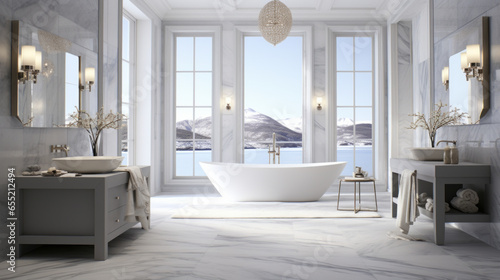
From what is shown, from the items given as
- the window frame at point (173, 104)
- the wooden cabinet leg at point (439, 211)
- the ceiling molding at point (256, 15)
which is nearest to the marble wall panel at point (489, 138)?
the wooden cabinet leg at point (439, 211)

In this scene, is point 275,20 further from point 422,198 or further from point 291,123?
point 291,123

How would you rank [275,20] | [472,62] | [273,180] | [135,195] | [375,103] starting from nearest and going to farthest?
[135,195]
[472,62]
[275,20]
[273,180]
[375,103]

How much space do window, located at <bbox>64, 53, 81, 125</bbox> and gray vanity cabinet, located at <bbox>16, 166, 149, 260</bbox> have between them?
3.08 ft

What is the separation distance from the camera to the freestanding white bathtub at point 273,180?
6031mm

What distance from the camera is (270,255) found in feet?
11.2

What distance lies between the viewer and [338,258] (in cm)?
333

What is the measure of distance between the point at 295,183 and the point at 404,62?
106 inches

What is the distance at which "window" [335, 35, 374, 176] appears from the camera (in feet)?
24.0

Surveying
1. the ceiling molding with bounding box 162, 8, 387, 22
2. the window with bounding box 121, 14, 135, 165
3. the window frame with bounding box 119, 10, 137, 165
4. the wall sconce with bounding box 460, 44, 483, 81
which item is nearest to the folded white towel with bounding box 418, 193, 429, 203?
the wall sconce with bounding box 460, 44, 483, 81

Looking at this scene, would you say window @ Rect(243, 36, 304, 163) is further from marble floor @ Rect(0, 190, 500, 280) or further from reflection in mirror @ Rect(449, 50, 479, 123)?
marble floor @ Rect(0, 190, 500, 280)

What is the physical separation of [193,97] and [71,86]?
3.32m

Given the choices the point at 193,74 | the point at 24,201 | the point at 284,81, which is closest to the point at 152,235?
the point at 24,201

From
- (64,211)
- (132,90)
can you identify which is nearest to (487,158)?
(64,211)

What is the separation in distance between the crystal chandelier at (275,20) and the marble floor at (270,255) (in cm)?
253
